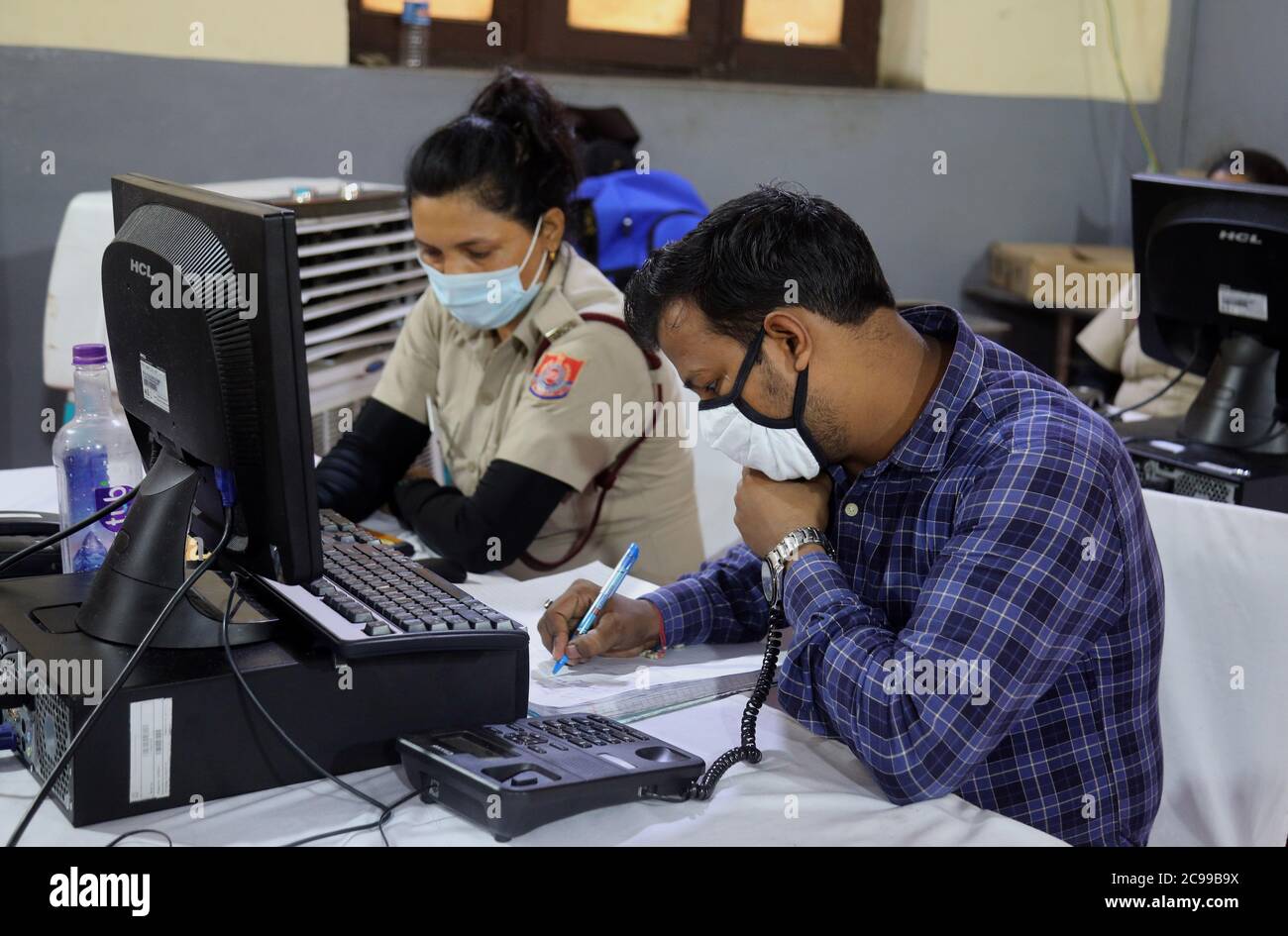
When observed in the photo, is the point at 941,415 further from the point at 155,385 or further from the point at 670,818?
the point at 155,385

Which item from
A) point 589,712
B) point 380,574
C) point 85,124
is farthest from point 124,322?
point 85,124

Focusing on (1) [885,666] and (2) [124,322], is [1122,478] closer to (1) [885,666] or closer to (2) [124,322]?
(1) [885,666]

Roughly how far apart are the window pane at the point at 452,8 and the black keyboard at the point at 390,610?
253 centimetres

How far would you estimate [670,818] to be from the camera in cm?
105

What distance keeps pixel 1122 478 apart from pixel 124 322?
3.01ft

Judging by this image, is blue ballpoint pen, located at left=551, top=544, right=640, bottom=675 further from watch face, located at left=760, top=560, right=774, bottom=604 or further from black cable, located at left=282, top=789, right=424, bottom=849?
black cable, located at left=282, top=789, right=424, bottom=849

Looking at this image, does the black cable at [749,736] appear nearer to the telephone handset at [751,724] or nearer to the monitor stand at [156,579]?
the telephone handset at [751,724]

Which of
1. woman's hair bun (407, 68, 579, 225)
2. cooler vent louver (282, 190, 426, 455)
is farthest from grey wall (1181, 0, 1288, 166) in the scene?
woman's hair bun (407, 68, 579, 225)

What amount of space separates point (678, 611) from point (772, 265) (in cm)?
44

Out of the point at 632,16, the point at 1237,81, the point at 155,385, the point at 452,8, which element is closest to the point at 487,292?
the point at 155,385

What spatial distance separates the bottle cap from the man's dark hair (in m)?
0.61

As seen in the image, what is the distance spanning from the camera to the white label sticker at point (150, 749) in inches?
38.4

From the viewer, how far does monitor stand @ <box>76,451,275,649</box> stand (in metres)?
1.07

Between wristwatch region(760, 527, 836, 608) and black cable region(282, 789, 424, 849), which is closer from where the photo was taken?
black cable region(282, 789, 424, 849)
